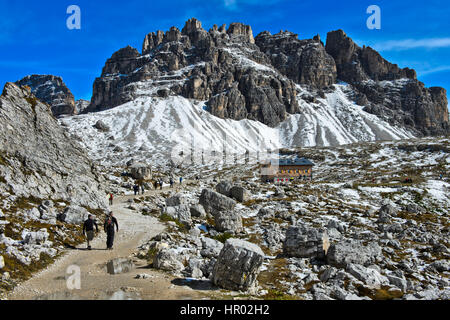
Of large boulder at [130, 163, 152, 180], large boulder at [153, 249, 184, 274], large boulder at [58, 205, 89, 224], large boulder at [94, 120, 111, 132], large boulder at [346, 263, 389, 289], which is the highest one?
large boulder at [94, 120, 111, 132]

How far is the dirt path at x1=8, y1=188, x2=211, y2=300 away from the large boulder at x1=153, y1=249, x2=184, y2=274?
0.47 metres

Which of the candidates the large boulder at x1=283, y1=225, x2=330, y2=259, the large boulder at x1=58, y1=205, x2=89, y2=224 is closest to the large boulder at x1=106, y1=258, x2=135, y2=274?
the large boulder at x1=58, y1=205, x2=89, y2=224

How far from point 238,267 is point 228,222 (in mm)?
14478

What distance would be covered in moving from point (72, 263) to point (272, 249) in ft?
46.1

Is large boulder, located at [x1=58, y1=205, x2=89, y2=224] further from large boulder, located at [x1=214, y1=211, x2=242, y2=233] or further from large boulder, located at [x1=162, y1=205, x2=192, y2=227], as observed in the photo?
large boulder, located at [x1=214, y1=211, x2=242, y2=233]

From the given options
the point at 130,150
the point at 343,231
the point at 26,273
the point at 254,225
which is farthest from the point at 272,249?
A: the point at 130,150

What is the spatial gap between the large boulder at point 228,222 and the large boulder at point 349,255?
970cm

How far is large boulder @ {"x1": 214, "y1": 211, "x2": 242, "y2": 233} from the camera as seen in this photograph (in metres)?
25.7

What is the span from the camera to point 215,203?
30.9 metres

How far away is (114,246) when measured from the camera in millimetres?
17953

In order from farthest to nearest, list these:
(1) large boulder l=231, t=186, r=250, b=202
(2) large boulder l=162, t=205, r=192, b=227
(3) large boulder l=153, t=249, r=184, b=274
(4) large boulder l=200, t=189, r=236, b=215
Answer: (1) large boulder l=231, t=186, r=250, b=202
(4) large boulder l=200, t=189, r=236, b=215
(2) large boulder l=162, t=205, r=192, b=227
(3) large boulder l=153, t=249, r=184, b=274

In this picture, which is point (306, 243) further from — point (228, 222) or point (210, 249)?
→ point (228, 222)

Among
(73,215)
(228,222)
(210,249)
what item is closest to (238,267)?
(210,249)
